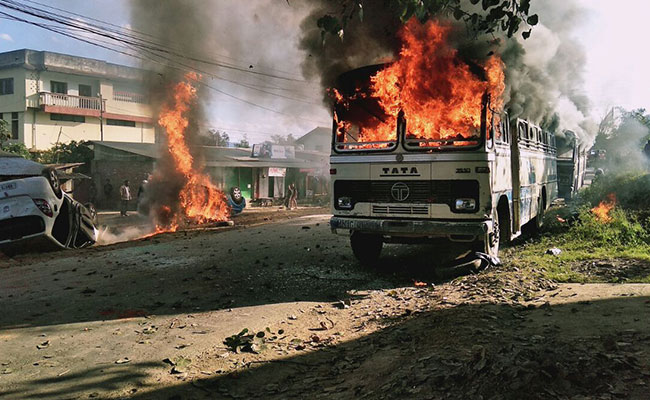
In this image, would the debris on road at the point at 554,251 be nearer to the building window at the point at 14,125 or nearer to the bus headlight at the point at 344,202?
the bus headlight at the point at 344,202

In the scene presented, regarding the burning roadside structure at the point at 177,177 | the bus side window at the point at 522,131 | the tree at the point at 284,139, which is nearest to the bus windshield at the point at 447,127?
the bus side window at the point at 522,131

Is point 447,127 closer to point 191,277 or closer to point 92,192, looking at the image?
point 191,277

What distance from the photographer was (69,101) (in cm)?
3133

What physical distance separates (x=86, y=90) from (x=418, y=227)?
3283cm

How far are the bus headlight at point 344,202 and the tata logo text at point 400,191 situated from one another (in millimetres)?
779

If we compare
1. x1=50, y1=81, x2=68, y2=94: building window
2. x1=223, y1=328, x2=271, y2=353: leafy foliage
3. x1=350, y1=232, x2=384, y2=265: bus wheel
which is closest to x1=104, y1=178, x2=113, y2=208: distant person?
x1=50, y1=81, x2=68, y2=94: building window

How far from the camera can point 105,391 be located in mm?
3760

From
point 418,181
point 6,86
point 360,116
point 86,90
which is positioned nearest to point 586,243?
point 418,181

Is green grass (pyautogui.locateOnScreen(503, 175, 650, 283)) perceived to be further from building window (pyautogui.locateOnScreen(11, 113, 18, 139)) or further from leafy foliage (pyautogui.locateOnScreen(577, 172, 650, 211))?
building window (pyautogui.locateOnScreen(11, 113, 18, 139))

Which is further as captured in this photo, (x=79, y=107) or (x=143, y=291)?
(x=79, y=107)

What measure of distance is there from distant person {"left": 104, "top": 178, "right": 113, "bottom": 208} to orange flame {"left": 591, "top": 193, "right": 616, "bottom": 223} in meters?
23.6

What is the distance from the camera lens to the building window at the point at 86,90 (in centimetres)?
3262

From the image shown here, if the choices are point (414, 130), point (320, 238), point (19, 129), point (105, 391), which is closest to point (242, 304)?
point (105, 391)

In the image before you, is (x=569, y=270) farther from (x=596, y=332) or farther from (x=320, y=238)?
(x=320, y=238)
